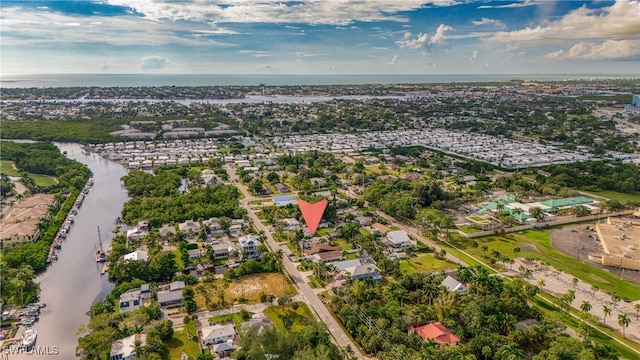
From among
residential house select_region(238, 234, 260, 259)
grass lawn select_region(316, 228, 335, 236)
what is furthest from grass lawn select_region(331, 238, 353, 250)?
residential house select_region(238, 234, 260, 259)

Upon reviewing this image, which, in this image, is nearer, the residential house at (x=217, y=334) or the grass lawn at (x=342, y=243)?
the residential house at (x=217, y=334)

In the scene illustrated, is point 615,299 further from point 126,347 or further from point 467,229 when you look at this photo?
point 126,347

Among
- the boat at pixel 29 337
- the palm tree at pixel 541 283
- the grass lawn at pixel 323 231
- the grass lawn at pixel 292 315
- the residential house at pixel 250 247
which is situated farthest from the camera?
the grass lawn at pixel 323 231

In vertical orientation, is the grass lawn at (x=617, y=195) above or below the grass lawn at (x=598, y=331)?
above

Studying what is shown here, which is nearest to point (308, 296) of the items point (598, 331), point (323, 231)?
point (323, 231)

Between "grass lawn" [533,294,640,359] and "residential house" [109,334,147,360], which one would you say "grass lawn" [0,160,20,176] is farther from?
"grass lawn" [533,294,640,359]

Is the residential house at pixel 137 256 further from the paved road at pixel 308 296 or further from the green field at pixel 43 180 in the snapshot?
the green field at pixel 43 180

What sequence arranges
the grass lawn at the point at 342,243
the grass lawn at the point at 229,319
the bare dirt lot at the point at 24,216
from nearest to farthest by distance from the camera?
the grass lawn at the point at 229,319, the bare dirt lot at the point at 24,216, the grass lawn at the point at 342,243

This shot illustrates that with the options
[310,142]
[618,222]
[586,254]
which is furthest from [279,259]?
[310,142]

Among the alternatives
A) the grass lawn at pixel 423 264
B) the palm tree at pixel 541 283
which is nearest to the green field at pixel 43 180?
the grass lawn at pixel 423 264
